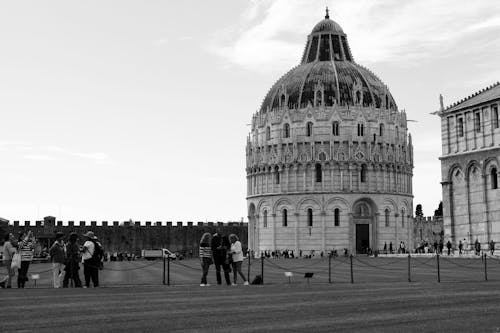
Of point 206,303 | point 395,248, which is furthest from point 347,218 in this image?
point 206,303

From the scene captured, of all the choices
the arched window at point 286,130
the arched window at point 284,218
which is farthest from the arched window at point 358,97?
the arched window at point 284,218

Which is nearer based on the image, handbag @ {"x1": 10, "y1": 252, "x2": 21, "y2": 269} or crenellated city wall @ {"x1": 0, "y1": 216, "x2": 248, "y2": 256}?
handbag @ {"x1": 10, "y1": 252, "x2": 21, "y2": 269}

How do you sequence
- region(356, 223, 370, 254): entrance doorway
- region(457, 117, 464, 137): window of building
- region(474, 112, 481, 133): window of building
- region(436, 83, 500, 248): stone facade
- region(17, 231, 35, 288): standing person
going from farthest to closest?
region(356, 223, 370, 254): entrance doorway
region(457, 117, 464, 137): window of building
region(474, 112, 481, 133): window of building
region(436, 83, 500, 248): stone facade
region(17, 231, 35, 288): standing person

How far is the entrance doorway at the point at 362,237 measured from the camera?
4178 inches

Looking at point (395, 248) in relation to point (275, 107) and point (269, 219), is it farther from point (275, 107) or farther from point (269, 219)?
point (275, 107)

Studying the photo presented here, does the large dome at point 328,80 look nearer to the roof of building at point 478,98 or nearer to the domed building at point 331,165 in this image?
the domed building at point 331,165

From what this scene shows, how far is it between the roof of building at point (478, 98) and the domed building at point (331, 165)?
35.9 m

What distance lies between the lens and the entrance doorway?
106m

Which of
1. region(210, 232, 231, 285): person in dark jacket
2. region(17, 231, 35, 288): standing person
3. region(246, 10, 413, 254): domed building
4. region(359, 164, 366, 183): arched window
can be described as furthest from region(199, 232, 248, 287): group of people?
region(359, 164, 366, 183): arched window

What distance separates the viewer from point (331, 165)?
4104 inches

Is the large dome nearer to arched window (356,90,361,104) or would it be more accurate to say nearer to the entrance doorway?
arched window (356,90,361,104)

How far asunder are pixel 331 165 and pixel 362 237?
10.2 meters

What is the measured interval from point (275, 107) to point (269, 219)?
14570 millimetres

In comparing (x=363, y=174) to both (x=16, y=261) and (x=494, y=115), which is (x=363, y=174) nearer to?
(x=494, y=115)
